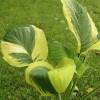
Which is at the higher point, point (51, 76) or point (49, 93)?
point (51, 76)

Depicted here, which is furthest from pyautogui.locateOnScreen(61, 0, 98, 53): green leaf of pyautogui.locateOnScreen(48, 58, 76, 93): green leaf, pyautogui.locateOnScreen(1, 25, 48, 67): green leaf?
pyautogui.locateOnScreen(48, 58, 76, 93): green leaf

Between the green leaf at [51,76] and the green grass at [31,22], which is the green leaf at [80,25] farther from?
the green grass at [31,22]

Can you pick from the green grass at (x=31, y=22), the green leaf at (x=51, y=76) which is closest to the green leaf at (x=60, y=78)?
the green leaf at (x=51, y=76)

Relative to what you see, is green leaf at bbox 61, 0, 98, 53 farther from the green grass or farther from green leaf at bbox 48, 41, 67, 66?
the green grass

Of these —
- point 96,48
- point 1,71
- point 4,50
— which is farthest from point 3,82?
point 96,48

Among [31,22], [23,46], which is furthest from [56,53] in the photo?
[31,22]

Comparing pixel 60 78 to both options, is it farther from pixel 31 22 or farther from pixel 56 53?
pixel 31 22

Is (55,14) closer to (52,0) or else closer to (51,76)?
(52,0)
